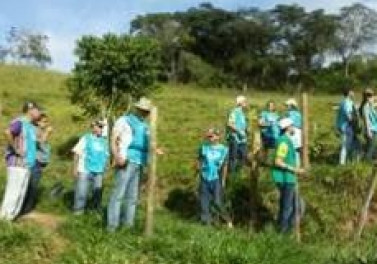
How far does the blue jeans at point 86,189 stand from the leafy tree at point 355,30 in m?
53.6

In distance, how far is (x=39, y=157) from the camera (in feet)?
48.9

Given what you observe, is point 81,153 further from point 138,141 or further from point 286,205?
point 286,205

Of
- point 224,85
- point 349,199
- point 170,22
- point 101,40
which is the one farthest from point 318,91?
point 349,199

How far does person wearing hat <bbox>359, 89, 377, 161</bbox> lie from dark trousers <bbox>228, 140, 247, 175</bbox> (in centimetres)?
230

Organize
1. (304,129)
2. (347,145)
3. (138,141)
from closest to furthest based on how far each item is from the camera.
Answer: (138,141), (304,129), (347,145)

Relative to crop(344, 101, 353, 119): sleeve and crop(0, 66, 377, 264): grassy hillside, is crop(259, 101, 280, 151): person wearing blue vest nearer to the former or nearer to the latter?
crop(0, 66, 377, 264): grassy hillside

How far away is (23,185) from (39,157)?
198 centimetres

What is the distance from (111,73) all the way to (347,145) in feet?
29.5

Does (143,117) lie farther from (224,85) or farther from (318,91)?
(224,85)

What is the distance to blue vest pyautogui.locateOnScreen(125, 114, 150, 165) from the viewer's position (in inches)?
483

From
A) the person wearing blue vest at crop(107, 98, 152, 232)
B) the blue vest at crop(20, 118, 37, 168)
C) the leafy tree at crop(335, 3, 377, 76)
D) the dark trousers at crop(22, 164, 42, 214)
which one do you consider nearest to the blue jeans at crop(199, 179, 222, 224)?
the dark trousers at crop(22, 164, 42, 214)

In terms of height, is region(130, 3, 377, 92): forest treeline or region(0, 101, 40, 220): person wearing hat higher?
region(130, 3, 377, 92): forest treeline

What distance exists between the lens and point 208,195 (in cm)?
1530

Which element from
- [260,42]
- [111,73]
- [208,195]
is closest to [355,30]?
[260,42]
